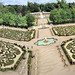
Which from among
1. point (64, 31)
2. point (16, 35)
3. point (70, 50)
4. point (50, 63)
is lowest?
point (50, 63)

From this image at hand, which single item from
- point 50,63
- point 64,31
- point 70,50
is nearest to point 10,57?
point 50,63

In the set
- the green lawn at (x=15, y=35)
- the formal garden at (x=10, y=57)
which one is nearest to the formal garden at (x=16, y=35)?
the green lawn at (x=15, y=35)

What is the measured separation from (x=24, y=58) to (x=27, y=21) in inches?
1732

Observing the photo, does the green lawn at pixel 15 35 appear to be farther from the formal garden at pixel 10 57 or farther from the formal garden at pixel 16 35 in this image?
the formal garden at pixel 10 57

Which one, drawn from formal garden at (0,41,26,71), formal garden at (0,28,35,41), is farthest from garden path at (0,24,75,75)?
formal garden at (0,28,35,41)

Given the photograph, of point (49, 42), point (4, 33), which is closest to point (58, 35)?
point (49, 42)

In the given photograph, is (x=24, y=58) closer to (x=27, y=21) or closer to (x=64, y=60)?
(x=64, y=60)

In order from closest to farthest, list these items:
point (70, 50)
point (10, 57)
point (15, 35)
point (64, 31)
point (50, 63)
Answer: point (50, 63) → point (10, 57) → point (70, 50) → point (15, 35) → point (64, 31)

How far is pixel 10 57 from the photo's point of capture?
35.7 m

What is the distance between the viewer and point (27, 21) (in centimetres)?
7575

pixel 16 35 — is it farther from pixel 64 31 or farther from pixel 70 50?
pixel 70 50

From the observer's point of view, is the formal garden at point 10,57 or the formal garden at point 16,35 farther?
the formal garden at point 16,35

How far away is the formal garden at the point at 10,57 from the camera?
3116cm

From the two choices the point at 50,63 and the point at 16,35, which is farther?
the point at 16,35
